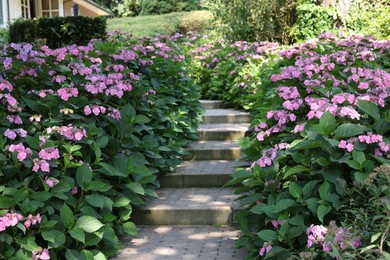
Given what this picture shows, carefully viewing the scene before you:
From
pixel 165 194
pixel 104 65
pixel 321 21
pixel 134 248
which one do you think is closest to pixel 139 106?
pixel 104 65

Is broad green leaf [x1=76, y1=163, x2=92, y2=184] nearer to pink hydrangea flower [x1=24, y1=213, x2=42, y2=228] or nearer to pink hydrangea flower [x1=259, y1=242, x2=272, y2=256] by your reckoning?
pink hydrangea flower [x1=24, y1=213, x2=42, y2=228]

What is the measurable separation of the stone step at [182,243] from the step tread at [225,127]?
244cm

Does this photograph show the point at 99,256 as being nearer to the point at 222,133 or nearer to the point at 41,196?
the point at 41,196

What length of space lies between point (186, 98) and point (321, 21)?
17.4 feet

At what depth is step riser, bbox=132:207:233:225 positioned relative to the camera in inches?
175

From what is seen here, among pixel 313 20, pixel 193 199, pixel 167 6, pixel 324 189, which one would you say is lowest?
pixel 193 199

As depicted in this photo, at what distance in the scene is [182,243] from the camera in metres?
4.07

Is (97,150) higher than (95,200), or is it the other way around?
(97,150)

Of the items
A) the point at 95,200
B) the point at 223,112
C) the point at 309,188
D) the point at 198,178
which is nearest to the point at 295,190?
the point at 309,188

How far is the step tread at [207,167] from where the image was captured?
5.36 metres

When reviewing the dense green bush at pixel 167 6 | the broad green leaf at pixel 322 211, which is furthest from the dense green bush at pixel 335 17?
the dense green bush at pixel 167 6

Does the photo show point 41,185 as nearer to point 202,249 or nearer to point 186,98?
point 202,249

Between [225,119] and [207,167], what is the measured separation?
6.76 feet

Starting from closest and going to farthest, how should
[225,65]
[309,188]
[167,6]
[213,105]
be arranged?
[309,188]
[213,105]
[225,65]
[167,6]
